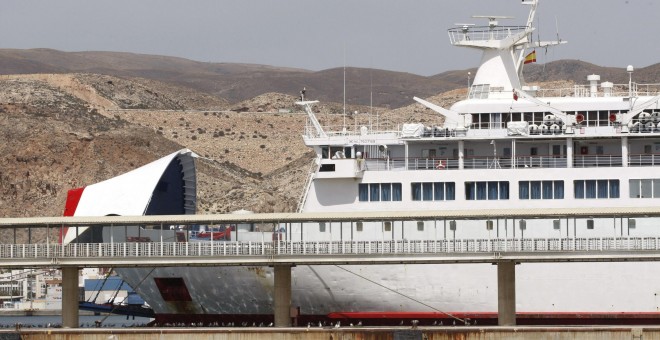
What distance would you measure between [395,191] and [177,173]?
11664 mm

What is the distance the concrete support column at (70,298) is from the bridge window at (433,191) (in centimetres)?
1352

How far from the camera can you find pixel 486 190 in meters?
59.1

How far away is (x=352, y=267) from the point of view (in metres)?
57.5

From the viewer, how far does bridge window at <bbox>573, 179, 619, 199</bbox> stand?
191 ft

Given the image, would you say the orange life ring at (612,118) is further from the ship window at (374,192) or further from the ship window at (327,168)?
the ship window at (327,168)

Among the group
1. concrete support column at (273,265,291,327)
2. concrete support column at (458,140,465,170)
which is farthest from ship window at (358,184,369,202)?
concrete support column at (273,265,291,327)

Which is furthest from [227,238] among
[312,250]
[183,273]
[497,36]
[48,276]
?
[48,276]

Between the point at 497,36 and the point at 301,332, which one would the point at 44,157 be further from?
the point at 301,332

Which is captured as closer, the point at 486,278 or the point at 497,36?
the point at 486,278

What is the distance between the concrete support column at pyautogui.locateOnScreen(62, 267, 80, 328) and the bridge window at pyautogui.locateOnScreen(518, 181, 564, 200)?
56.2 feet

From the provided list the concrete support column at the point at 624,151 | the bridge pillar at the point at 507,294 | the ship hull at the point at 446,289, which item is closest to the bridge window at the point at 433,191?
the ship hull at the point at 446,289

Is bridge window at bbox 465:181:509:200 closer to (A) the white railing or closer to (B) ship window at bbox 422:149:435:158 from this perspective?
(B) ship window at bbox 422:149:435:158

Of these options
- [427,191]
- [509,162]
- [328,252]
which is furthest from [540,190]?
[328,252]

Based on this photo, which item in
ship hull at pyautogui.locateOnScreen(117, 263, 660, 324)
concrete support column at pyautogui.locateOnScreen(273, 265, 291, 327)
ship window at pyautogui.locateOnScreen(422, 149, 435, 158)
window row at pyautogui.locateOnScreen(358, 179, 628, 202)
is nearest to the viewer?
concrete support column at pyautogui.locateOnScreen(273, 265, 291, 327)
